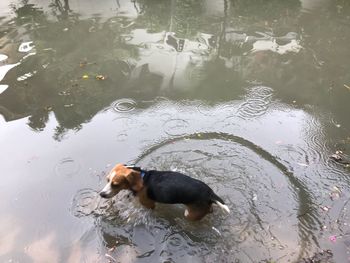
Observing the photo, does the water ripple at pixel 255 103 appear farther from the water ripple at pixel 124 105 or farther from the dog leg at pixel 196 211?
the dog leg at pixel 196 211

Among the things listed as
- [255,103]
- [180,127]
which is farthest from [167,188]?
[255,103]

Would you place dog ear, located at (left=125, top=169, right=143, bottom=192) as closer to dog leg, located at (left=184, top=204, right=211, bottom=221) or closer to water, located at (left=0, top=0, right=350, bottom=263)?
water, located at (left=0, top=0, right=350, bottom=263)

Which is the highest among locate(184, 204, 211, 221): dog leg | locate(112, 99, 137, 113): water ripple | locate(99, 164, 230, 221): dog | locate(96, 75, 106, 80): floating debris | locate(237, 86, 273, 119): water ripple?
locate(99, 164, 230, 221): dog

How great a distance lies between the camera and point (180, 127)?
6.31 meters

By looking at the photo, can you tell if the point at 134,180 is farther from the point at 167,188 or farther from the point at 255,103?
the point at 255,103

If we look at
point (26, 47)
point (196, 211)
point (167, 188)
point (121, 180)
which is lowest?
point (26, 47)

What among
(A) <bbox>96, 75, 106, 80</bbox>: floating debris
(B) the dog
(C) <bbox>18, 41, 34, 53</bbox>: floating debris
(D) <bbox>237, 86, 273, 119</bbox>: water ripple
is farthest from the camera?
(C) <bbox>18, 41, 34, 53</bbox>: floating debris

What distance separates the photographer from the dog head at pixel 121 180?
436 centimetres

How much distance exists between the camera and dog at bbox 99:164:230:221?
4324mm

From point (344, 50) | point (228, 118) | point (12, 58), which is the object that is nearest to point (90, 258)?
point (228, 118)

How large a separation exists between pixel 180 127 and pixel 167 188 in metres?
2.04

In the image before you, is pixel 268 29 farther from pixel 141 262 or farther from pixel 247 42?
pixel 141 262

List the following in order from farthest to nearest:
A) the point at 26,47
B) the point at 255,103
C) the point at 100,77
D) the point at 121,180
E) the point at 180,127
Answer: the point at 26,47 → the point at 100,77 → the point at 255,103 → the point at 180,127 → the point at 121,180

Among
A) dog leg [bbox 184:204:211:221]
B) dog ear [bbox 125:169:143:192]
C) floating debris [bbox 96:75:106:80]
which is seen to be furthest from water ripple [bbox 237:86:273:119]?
floating debris [bbox 96:75:106:80]
